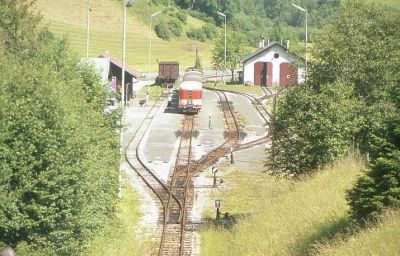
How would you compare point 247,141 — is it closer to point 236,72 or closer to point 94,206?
point 94,206

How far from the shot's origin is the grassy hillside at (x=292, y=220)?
1773cm

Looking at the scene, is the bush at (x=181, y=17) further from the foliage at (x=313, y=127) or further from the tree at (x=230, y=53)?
the foliage at (x=313, y=127)

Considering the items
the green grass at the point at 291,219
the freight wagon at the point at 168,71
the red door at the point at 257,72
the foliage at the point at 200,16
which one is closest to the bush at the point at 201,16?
the foliage at the point at 200,16

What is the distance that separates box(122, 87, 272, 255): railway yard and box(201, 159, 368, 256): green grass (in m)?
0.97

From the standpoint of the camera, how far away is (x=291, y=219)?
66.1ft

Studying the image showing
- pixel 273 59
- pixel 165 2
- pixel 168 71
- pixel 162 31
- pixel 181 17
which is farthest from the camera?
pixel 165 2

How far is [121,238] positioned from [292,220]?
6.43 metres

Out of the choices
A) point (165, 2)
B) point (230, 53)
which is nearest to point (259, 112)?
point (230, 53)

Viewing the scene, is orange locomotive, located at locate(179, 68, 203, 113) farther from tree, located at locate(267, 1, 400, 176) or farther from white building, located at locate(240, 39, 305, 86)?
tree, located at locate(267, 1, 400, 176)

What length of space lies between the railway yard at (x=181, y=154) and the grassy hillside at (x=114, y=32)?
138ft

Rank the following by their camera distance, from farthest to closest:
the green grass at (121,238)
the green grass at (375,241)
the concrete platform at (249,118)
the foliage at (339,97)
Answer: the concrete platform at (249,118) → the foliage at (339,97) → the green grass at (121,238) → the green grass at (375,241)

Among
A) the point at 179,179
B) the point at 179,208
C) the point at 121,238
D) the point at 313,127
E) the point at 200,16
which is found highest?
the point at 200,16

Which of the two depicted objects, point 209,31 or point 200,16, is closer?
point 209,31

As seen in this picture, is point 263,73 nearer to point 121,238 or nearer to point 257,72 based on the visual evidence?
point 257,72
